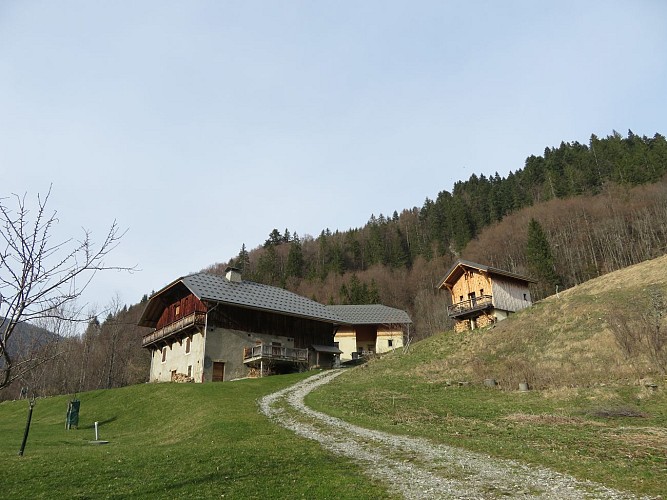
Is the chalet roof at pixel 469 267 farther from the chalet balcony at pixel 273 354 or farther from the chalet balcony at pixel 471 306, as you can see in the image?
the chalet balcony at pixel 273 354

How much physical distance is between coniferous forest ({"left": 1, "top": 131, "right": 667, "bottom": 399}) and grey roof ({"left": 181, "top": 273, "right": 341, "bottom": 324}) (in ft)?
49.9

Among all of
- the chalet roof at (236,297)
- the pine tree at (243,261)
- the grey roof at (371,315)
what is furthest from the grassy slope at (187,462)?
the pine tree at (243,261)

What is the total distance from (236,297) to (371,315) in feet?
94.7

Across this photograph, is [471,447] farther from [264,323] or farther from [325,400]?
[264,323]

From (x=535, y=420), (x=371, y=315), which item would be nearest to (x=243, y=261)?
(x=371, y=315)

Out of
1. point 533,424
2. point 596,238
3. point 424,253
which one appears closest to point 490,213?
point 424,253

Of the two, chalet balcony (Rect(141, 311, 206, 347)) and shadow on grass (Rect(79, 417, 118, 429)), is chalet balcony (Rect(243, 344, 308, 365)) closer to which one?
chalet balcony (Rect(141, 311, 206, 347))

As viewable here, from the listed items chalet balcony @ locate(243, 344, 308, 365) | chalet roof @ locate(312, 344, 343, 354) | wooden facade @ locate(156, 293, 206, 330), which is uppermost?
wooden facade @ locate(156, 293, 206, 330)

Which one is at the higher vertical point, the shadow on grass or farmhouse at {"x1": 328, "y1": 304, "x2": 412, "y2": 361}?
farmhouse at {"x1": 328, "y1": 304, "x2": 412, "y2": 361}

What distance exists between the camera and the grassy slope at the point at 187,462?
32.9 ft

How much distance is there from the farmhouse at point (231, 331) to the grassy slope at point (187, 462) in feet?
39.7

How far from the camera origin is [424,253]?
103 m

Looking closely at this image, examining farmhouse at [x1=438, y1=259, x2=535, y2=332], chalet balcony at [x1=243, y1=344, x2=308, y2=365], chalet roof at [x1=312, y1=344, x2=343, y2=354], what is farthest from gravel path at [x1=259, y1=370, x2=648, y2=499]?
farmhouse at [x1=438, y1=259, x2=535, y2=332]

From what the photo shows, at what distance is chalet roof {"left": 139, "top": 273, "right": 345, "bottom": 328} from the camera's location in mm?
41156
